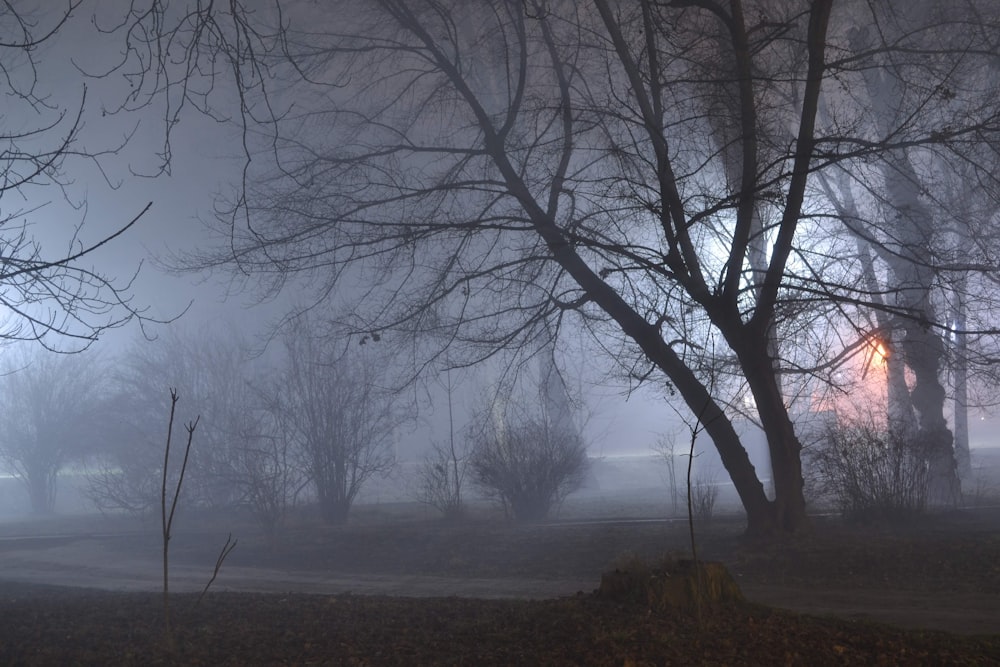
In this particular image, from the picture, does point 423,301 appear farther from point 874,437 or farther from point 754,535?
point 874,437

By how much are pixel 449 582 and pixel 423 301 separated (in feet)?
12.8

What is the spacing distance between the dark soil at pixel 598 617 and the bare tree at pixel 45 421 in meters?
21.4

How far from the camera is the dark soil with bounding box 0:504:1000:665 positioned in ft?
16.1

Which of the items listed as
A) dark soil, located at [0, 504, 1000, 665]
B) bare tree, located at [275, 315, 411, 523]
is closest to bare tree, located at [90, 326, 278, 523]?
bare tree, located at [275, 315, 411, 523]

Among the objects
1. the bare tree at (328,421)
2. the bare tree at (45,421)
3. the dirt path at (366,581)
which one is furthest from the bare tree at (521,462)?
the bare tree at (45,421)

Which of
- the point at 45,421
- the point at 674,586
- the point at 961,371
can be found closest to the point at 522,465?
the point at 961,371

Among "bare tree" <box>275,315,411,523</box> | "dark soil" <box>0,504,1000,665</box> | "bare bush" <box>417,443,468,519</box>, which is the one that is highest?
"bare tree" <box>275,315,411,523</box>

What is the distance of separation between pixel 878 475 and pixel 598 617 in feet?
30.0

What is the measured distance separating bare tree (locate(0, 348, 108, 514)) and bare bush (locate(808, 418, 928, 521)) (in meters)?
26.7

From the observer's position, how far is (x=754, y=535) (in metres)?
11.6

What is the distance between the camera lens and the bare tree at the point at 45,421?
3241 cm

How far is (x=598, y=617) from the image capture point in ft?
18.3

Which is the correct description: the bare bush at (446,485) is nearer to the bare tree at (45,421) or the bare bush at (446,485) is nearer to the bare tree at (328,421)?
the bare tree at (328,421)

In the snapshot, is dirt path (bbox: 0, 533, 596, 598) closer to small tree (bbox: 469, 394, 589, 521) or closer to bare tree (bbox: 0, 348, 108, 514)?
small tree (bbox: 469, 394, 589, 521)
